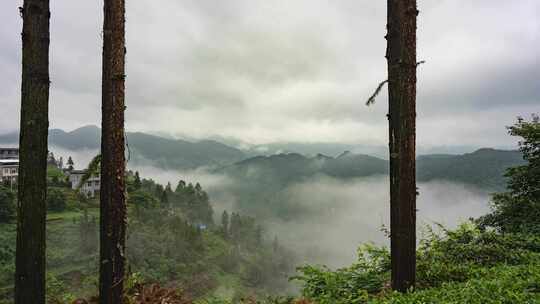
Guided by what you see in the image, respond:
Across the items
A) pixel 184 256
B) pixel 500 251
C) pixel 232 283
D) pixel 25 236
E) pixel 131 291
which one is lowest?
pixel 232 283

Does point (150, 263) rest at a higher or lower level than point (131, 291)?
lower

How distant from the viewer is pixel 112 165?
5895 millimetres

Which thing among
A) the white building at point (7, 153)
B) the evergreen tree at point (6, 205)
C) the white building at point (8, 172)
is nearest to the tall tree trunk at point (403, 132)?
the evergreen tree at point (6, 205)

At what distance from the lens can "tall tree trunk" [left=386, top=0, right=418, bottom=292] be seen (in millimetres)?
6059

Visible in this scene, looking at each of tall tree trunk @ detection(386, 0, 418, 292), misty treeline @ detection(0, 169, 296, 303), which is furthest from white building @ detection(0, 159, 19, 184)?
tall tree trunk @ detection(386, 0, 418, 292)

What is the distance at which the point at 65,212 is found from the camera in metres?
117

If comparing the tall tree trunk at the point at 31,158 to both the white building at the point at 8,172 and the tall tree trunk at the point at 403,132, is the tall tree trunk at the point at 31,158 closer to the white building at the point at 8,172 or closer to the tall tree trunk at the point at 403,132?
the tall tree trunk at the point at 403,132

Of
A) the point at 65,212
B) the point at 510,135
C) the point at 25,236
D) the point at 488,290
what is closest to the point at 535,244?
the point at 488,290

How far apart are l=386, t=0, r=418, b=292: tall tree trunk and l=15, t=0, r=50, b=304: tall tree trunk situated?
20.9ft

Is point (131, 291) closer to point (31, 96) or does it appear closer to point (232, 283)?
point (31, 96)

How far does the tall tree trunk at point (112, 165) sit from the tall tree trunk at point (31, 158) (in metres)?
1.19

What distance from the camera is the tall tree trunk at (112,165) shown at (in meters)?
5.88

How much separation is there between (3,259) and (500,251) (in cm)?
8972

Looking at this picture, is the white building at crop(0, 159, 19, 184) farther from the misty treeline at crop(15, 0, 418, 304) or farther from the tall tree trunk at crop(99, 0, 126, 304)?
the tall tree trunk at crop(99, 0, 126, 304)
